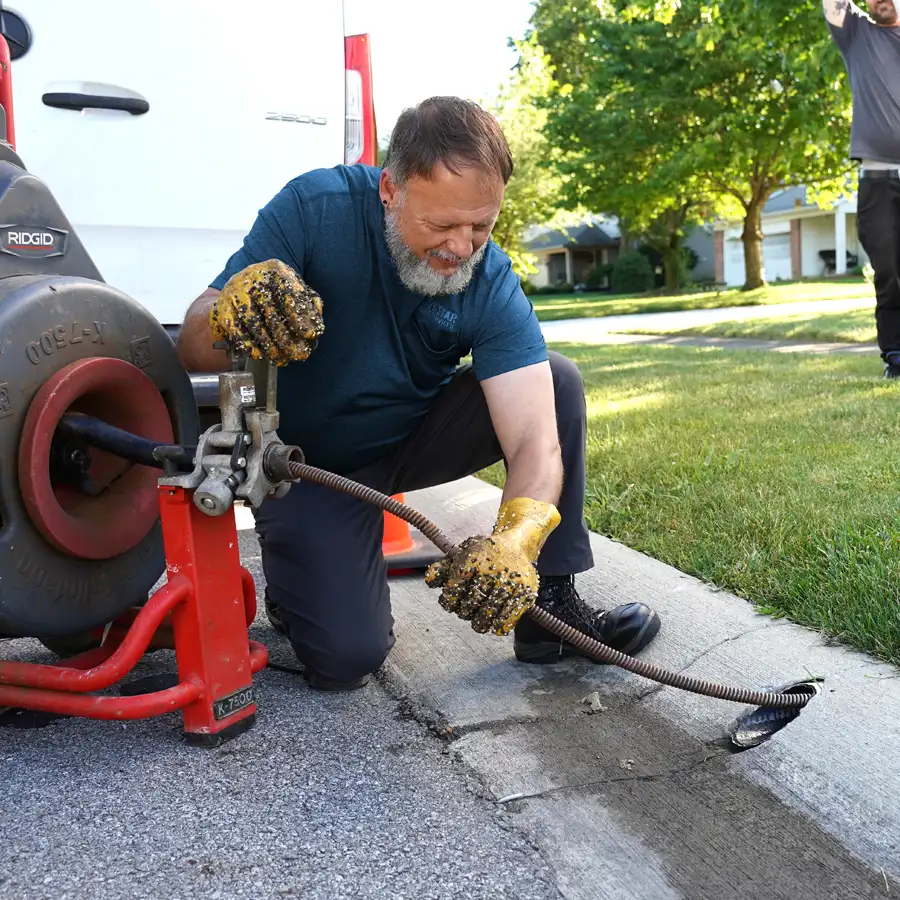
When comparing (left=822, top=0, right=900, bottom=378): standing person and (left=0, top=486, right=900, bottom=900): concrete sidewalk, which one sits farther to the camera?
(left=822, top=0, right=900, bottom=378): standing person

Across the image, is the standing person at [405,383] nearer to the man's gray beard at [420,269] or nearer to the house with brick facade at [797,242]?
the man's gray beard at [420,269]

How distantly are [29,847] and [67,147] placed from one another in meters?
2.06

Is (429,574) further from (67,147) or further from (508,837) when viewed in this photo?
(67,147)

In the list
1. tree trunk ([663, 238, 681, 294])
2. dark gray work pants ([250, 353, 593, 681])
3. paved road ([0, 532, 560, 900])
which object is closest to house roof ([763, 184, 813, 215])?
tree trunk ([663, 238, 681, 294])

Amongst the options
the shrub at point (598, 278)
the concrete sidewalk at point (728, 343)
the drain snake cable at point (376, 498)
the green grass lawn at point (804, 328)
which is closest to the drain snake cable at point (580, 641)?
the drain snake cable at point (376, 498)

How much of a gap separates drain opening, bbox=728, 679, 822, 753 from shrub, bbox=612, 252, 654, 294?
36002 millimetres

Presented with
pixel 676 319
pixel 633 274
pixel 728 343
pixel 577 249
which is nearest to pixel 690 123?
pixel 676 319

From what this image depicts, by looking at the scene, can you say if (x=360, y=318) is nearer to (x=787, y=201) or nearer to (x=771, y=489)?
(x=771, y=489)

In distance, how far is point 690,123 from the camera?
2062 cm

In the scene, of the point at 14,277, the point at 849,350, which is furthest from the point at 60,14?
the point at 849,350

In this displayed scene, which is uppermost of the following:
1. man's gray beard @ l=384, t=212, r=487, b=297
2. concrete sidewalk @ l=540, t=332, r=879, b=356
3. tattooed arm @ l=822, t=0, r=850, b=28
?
Answer: tattooed arm @ l=822, t=0, r=850, b=28

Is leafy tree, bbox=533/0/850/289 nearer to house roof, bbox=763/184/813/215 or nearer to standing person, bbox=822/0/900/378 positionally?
standing person, bbox=822/0/900/378

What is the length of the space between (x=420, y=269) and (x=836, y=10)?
4.42 metres

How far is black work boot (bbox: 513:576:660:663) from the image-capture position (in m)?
2.58
